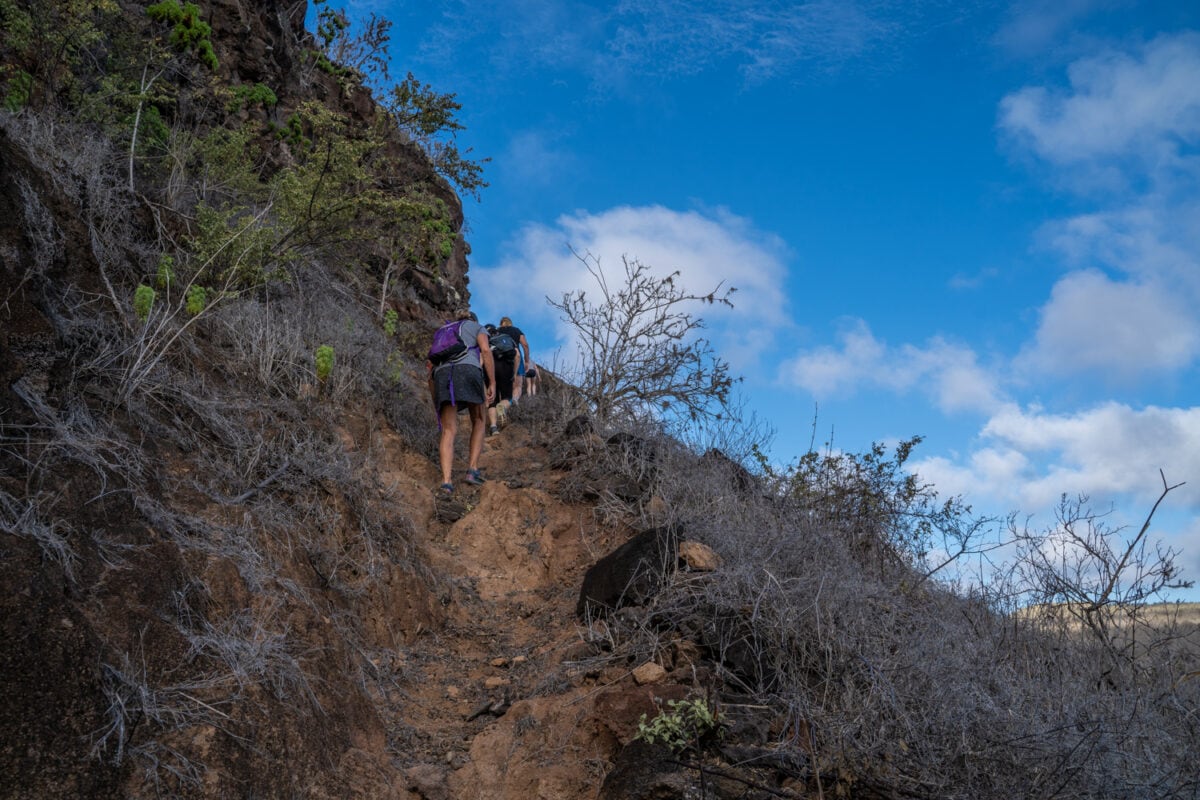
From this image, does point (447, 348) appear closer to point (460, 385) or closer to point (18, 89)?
point (460, 385)

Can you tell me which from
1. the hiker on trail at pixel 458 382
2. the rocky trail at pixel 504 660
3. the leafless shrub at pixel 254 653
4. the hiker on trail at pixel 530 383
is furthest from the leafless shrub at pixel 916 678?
the hiker on trail at pixel 530 383

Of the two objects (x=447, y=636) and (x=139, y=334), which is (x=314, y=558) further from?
(x=139, y=334)

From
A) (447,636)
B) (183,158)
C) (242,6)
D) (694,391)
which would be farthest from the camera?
(242,6)

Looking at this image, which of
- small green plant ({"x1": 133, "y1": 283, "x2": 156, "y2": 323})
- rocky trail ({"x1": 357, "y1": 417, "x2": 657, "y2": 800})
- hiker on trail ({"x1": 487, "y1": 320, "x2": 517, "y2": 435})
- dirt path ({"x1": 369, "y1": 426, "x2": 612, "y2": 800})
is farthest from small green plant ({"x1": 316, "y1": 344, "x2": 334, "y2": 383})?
hiker on trail ({"x1": 487, "y1": 320, "x2": 517, "y2": 435})

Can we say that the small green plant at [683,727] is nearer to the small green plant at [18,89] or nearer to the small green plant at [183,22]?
the small green plant at [18,89]

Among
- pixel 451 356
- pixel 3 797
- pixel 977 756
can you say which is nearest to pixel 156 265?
pixel 451 356

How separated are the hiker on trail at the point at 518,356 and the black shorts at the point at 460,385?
2.88 m

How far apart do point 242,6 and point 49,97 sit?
568cm

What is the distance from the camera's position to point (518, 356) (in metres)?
10.1

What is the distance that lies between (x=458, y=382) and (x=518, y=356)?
3.12 metres

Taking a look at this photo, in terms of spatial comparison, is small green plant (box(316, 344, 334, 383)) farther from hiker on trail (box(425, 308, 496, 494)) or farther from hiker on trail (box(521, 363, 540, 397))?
hiker on trail (box(521, 363, 540, 397))

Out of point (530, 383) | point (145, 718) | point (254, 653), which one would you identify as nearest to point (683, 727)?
point (254, 653)

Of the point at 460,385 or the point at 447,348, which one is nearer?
the point at 460,385

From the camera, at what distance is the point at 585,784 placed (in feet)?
11.8
